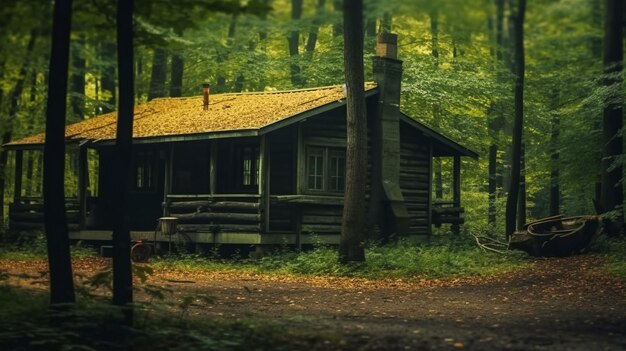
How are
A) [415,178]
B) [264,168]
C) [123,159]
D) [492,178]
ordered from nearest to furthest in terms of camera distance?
[123,159]
[264,168]
[415,178]
[492,178]

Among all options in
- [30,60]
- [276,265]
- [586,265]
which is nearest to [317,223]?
[276,265]

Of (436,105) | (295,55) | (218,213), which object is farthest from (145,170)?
(436,105)

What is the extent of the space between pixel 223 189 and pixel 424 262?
8.60 m

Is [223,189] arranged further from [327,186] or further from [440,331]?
[440,331]

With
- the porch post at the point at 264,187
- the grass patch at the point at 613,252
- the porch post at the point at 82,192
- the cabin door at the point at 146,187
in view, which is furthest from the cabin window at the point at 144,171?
A: the grass patch at the point at 613,252

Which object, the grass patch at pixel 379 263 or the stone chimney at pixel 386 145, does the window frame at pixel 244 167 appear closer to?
the grass patch at pixel 379 263

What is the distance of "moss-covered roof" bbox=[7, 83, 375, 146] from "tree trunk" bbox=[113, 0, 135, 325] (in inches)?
499

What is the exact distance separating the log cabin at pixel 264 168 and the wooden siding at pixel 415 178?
0.04 meters

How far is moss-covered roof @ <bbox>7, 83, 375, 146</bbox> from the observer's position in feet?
78.5

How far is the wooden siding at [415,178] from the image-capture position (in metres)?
28.1

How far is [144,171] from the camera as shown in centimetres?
2877

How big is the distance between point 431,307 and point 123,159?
651 cm

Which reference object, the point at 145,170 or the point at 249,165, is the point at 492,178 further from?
the point at 145,170

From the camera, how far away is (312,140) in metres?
25.0
